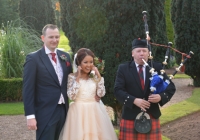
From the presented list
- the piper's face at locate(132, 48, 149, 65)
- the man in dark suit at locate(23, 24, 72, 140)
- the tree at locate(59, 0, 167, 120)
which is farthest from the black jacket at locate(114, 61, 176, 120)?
the tree at locate(59, 0, 167, 120)

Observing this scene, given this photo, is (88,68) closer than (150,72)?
No

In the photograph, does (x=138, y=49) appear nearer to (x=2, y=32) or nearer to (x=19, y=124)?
(x=19, y=124)

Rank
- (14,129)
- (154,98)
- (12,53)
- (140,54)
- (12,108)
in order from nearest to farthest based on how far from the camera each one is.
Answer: (154,98), (140,54), (14,129), (12,108), (12,53)

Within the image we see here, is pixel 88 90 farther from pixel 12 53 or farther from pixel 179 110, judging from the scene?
pixel 12 53

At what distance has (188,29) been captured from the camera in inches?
472

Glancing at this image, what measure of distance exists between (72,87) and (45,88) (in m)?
0.29

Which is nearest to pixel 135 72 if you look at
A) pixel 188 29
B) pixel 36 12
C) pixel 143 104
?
pixel 143 104

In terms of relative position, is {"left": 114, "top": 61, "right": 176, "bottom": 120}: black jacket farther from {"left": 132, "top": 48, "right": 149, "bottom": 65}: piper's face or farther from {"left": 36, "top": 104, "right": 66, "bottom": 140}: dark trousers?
{"left": 36, "top": 104, "right": 66, "bottom": 140}: dark trousers

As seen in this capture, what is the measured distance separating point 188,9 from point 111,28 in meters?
6.65

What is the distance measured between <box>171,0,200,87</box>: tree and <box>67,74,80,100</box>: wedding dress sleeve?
28.7 ft

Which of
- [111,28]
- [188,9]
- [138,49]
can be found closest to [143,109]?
[138,49]

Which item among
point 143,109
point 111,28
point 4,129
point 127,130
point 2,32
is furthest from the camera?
point 2,32

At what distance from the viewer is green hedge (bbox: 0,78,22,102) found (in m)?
9.84

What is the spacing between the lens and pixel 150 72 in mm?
3553
